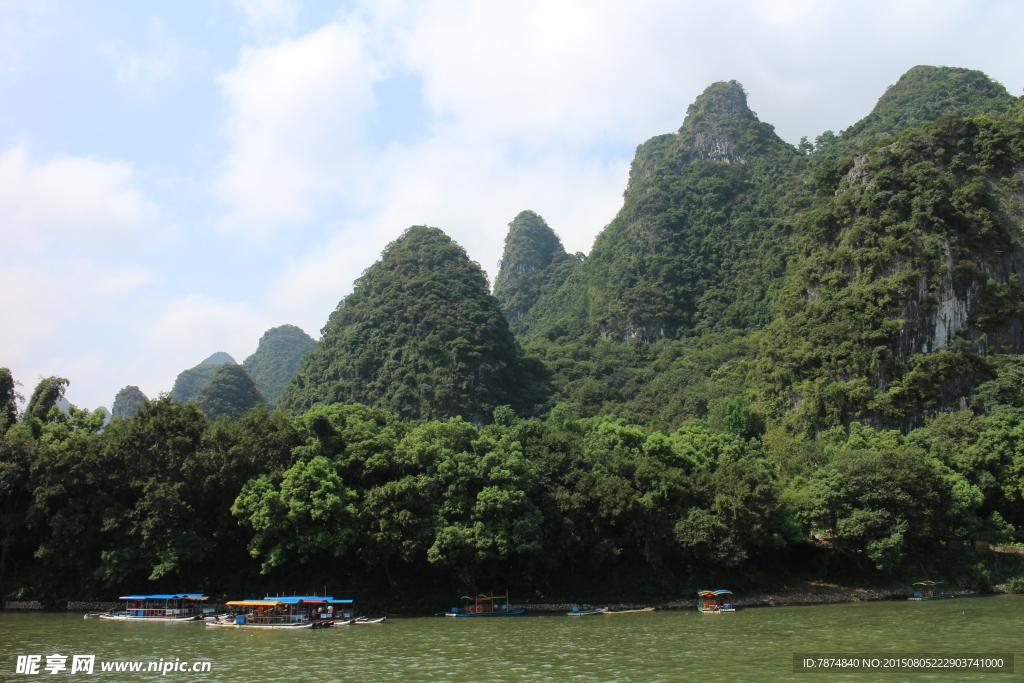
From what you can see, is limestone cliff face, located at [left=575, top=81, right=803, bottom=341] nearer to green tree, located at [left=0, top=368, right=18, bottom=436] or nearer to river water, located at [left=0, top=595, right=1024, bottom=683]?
river water, located at [left=0, top=595, right=1024, bottom=683]

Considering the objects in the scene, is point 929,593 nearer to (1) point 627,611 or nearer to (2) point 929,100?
(1) point 627,611

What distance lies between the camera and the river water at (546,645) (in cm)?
1525

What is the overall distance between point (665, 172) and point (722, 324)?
29.8 metres

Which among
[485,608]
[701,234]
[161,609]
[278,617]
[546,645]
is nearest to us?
[546,645]

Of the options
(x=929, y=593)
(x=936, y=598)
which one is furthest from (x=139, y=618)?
(x=929, y=593)

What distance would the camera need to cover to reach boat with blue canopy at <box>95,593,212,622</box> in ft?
78.1

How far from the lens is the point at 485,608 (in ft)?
86.2

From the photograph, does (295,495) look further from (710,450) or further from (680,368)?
(680,368)

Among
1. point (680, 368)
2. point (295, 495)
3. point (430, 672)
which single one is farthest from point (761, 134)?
point (430, 672)

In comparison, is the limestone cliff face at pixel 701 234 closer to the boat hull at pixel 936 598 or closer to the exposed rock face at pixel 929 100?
the exposed rock face at pixel 929 100

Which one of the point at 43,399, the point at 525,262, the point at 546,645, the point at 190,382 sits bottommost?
the point at 546,645

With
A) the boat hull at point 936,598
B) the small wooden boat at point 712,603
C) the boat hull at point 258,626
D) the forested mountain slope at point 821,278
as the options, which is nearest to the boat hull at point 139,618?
the boat hull at point 258,626

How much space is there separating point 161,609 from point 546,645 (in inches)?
514

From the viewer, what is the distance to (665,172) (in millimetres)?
96000
